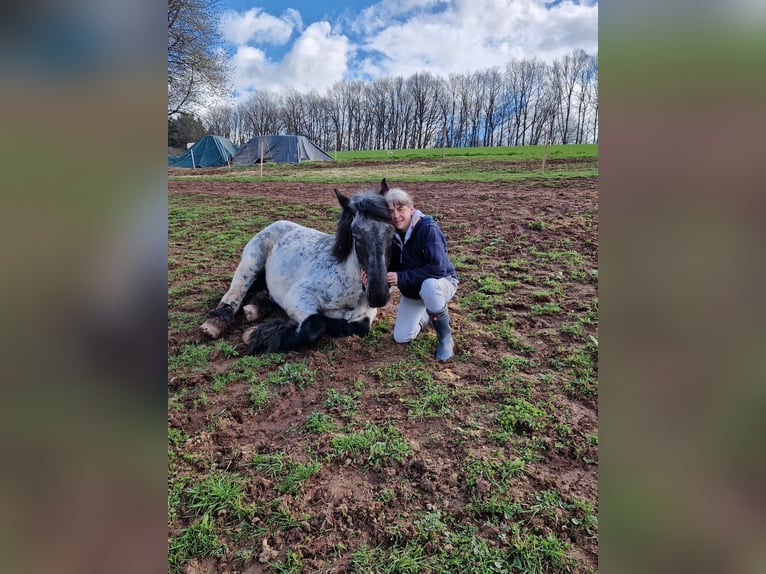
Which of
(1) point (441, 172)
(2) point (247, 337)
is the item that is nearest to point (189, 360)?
(2) point (247, 337)

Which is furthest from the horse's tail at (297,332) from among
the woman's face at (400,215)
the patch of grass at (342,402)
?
the woman's face at (400,215)

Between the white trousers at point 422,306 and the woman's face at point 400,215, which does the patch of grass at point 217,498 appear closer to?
the white trousers at point 422,306

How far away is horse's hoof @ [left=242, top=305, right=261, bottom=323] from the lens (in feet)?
13.8

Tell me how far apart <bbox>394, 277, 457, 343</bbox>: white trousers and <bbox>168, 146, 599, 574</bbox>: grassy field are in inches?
5.5

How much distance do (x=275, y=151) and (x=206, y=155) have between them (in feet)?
16.1

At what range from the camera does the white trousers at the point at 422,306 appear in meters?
3.25

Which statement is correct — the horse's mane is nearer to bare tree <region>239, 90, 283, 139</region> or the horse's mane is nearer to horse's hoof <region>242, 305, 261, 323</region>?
horse's hoof <region>242, 305, 261, 323</region>

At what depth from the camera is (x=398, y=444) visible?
2.24 meters

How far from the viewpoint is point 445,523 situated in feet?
5.73

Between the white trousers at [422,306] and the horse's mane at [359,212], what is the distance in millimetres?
669
